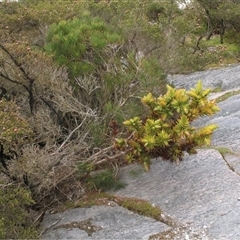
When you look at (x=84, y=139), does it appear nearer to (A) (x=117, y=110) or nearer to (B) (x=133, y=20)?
(A) (x=117, y=110)

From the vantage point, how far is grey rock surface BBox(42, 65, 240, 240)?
7246 mm

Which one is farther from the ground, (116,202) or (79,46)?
(79,46)

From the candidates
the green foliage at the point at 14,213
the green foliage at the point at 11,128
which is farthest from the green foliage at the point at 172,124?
the green foliage at the point at 14,213

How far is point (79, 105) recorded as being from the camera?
861 centimetres

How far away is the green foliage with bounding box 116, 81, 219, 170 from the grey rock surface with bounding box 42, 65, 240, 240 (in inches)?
35.1

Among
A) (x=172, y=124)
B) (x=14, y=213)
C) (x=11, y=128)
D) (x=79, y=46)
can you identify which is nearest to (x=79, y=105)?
(x=79, y=46)

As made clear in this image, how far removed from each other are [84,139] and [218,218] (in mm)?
2687

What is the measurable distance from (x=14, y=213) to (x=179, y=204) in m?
2.63

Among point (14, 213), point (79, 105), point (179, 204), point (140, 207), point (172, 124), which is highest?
point (79, 105)

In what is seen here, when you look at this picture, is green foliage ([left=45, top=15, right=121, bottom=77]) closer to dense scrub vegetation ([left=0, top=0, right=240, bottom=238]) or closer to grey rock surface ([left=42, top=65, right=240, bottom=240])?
dense scrub vegetation ([left=0, top=0, right=240, bottom=238])

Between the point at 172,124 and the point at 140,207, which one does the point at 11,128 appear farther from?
the point at 140,207

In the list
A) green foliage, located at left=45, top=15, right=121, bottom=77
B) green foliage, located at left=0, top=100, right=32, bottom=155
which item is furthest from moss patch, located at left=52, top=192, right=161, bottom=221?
green foliage, located at left=45, top=15, right=121, bottom=77

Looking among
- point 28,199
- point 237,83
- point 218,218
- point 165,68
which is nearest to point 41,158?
point 28,199

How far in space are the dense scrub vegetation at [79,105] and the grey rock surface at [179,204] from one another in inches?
22.5
